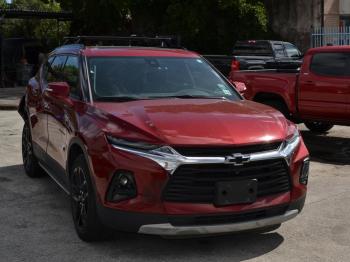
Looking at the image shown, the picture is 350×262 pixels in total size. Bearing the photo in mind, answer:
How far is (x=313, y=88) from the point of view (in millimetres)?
10305

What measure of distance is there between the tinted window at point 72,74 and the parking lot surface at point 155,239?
4.13 feet

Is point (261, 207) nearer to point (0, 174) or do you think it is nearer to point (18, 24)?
point (0, 174)

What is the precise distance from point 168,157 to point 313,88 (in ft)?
21.5

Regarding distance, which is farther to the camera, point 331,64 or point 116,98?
point 331,64

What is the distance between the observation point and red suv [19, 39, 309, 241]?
4.36 metres

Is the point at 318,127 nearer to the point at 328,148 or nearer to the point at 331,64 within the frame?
the point at 328,148

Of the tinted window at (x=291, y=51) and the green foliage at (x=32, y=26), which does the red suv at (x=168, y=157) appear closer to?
the tinted window at (x=291, y=51)

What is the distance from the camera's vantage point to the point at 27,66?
2647 centimetres

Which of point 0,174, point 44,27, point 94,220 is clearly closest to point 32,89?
point 0,174

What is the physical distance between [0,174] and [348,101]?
5.73m

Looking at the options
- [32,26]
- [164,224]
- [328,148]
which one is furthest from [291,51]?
[32,26]

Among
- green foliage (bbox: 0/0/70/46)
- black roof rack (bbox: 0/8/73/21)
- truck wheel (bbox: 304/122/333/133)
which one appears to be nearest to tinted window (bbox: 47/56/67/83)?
truck wheel (bbox: 304/122/333/133)

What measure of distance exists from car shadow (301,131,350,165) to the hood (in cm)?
419

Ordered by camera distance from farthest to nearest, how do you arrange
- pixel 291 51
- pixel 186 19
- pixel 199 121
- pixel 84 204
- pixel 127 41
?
pixel 186 19
pixel 291 51
pixel 127 41
pixel 84 204
pixel 199 121
